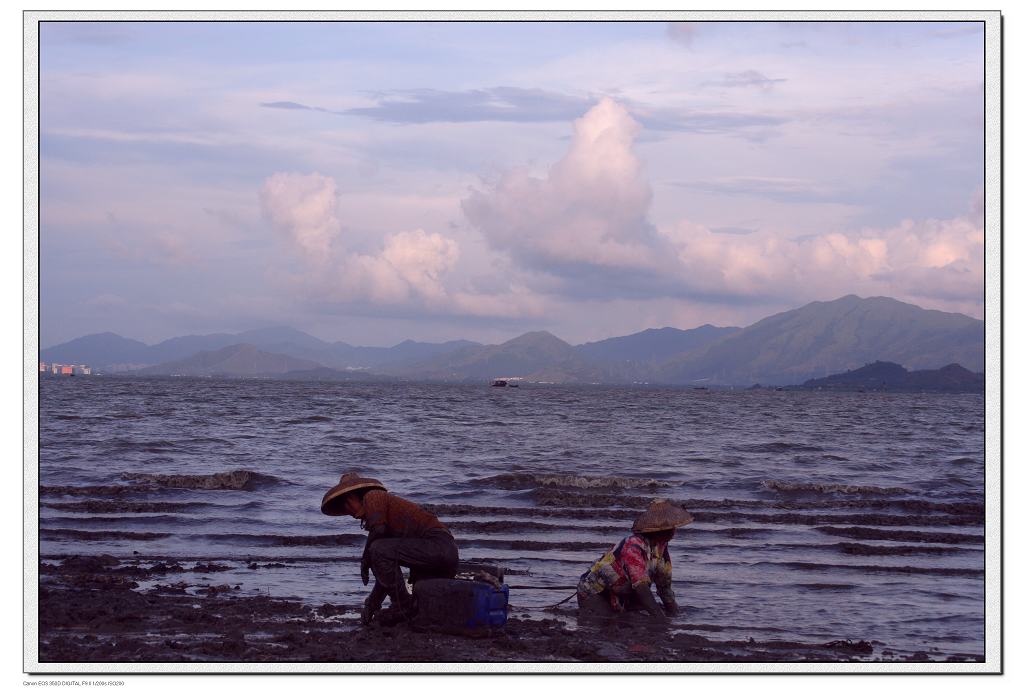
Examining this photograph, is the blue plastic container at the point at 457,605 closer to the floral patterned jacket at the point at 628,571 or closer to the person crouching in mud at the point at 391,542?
the person crouching in mud at the point at 391,542

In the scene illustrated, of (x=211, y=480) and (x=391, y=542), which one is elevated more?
(x=391, y=542)

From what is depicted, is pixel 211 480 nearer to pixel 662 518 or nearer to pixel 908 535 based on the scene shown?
pixel 908 535

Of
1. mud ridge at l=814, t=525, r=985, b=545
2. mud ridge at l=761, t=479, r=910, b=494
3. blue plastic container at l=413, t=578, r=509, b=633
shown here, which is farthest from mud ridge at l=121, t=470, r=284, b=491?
blue plastic container at l=413, t=578, r=509, b=633

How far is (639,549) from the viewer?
1073 centimetres

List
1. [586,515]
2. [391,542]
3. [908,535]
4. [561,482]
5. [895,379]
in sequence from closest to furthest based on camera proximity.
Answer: [391,542] → [908,535] → [586,515] → [561,482] → [895,379]

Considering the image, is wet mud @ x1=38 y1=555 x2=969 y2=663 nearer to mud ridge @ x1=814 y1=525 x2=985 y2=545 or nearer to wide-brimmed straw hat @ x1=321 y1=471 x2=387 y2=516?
wide-brimmed straw hat @ x1=321 y1=471 x2=387 y2=516

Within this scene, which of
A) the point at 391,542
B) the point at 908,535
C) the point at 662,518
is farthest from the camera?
the point at 908,535

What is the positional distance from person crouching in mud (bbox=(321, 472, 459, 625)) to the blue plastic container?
181mm

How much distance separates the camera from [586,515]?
1898 centimetres

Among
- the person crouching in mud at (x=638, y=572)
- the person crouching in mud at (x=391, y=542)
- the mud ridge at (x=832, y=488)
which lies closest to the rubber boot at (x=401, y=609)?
the person crouching in mud at (x=391, y=542)

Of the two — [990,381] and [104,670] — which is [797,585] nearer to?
[990,381]

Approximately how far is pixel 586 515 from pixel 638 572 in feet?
27.2

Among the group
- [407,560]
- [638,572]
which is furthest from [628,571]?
[407,560]

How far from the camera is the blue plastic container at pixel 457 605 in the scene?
9695mm
